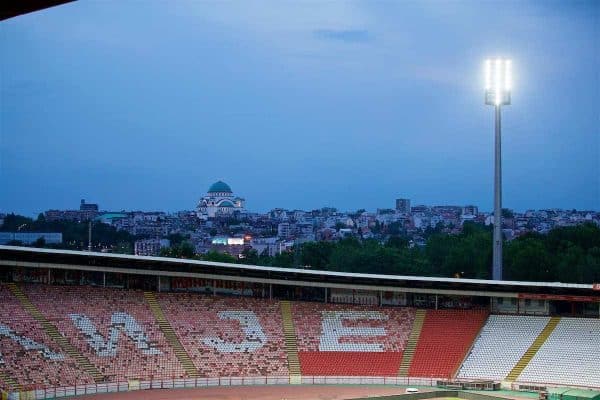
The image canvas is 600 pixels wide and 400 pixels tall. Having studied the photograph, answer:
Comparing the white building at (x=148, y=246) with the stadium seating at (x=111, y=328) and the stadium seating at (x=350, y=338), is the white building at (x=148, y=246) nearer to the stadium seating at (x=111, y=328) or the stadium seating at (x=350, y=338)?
the stadium seating at (x=350, y=338)

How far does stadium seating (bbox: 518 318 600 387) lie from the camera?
44812mm

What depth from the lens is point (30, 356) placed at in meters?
41.9

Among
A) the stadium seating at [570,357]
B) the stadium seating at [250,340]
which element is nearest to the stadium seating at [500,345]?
the stadium seating at [250,340]

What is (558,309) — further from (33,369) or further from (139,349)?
(33,369)

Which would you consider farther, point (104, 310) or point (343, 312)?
point (343, 312)

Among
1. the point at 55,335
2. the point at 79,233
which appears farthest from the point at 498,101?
the point at 79,233

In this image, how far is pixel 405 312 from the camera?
51688 mm

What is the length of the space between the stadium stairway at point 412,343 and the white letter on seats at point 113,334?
11.9 m

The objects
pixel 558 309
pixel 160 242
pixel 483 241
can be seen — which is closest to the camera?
pixel 558 309

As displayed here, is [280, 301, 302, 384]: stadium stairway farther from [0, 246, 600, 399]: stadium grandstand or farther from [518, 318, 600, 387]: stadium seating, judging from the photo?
[518, 318, 600, 387]: stadium seating

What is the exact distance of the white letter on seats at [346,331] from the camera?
158 feet

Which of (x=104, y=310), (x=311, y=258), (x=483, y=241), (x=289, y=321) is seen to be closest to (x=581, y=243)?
(x=483, y=241)

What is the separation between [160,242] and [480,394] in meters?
119

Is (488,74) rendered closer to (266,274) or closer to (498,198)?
(498,198)
